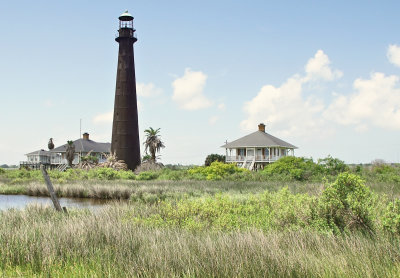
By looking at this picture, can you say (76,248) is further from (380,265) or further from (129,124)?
(129,124)

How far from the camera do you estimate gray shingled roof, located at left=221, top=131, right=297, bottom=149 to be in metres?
52.8

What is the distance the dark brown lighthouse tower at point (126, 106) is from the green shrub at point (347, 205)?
38041 millimetres

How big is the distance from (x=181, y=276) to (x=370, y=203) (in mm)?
5609

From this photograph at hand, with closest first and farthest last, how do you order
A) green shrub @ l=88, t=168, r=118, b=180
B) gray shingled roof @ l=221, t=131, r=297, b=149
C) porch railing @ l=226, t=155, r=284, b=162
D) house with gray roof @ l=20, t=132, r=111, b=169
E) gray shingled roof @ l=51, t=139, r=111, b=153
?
green shrub @ l=88, t=168, r=118, b=180
porch railing @ l=226, t=155, r=284, b=162
gray shingled roof @ l=221, t=131, r=297, b=149
house with gray roof @ l=20, t=132, r=111, b=169
gray shingled roof @ l=51, t=139, r=111, b=153

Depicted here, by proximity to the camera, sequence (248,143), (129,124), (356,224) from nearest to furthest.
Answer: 1. (356,224)
2. (129,124)
3. (248,143)

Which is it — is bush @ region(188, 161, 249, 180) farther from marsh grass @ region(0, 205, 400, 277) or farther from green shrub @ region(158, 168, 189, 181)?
marsh grass @ region(0, 205, 400, 277)

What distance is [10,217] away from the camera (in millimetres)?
11070

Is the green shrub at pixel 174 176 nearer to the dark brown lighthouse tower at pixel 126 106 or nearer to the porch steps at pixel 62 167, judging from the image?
the dark brown lighthouse tower at pixel 126 106

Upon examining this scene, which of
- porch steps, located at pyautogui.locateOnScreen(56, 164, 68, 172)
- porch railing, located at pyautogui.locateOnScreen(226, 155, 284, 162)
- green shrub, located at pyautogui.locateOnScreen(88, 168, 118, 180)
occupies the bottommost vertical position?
green shrub, located at pyautogui.locateOnScreen(88, 168, 118, 180)

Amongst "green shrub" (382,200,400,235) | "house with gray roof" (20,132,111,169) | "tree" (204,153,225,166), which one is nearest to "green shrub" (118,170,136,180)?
"tree" (204,153,225,166)

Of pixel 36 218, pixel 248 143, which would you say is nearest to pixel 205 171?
pixel 248 143

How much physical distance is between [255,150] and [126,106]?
1880 cm

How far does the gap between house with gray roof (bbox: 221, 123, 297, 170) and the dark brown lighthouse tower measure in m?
14.2

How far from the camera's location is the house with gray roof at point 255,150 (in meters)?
52.6
